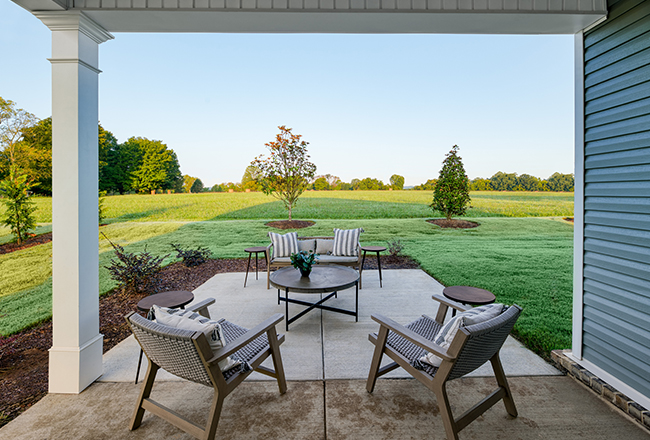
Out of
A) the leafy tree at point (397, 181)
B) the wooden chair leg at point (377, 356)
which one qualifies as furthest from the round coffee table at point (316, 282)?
the leafy tree at point (397, 181)

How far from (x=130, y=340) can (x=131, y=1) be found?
317cm

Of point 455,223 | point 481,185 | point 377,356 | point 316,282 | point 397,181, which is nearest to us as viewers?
point 377,356

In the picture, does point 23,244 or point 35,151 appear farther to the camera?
point 35,151

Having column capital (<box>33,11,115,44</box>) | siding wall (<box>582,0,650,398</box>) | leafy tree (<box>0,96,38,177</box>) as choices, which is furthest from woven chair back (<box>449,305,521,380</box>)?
leafy tree (<box>0,96,38,177</box>)

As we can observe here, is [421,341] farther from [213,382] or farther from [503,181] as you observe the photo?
[503,181]

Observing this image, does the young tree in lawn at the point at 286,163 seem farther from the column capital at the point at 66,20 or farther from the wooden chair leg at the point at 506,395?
the wooden chair leg at the point at 506,395

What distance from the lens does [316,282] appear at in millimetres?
3670

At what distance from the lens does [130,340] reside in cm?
333

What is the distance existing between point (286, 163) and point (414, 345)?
971 centimetres

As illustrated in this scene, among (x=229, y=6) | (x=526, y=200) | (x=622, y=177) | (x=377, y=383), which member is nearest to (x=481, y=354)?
(x=377, y=383)

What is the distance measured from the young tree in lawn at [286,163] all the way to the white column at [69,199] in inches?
345

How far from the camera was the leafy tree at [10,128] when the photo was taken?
27.8 ft

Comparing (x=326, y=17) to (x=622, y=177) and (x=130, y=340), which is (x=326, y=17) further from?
(x=130, y=340)

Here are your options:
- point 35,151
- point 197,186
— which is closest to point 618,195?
point 35,151
